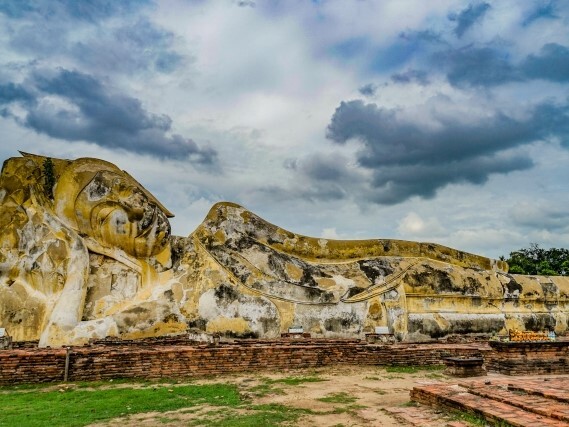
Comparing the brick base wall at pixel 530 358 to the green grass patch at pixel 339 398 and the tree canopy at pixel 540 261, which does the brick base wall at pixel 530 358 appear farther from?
the tree canopy at pixel 540 261

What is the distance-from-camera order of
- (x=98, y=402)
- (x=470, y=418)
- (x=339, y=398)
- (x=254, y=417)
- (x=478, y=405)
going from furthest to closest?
(x=339, y=398)
(x=98, y=402)
(x=254, y=417)
(x=478, y=405)
(x=470, y=418)

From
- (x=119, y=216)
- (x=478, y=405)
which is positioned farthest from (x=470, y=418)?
(x=119, y=216)

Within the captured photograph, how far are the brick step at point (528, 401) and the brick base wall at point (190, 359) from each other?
3985 mm

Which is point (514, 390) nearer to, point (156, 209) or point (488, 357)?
point (488, 357)

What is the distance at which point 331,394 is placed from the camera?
743 cm

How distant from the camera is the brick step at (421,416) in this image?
5.30m

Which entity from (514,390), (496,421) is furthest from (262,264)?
(496,421)

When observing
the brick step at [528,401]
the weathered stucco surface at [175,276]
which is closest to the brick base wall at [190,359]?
the weathered stucco surface at [175,276]

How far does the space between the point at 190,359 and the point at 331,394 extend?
2.87 m

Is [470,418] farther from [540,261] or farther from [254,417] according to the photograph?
[540,261]

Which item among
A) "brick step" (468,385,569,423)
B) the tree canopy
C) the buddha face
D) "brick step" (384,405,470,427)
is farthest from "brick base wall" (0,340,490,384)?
the tree canopy

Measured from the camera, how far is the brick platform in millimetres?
4883

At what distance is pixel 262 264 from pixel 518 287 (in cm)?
764

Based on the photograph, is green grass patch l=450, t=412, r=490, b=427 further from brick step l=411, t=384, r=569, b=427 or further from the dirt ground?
the dirt ground
